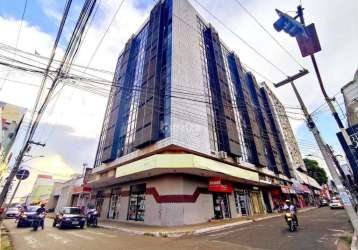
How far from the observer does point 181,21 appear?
26.6 meters

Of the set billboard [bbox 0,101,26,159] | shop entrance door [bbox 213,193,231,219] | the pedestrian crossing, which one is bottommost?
the pedestrian crossing

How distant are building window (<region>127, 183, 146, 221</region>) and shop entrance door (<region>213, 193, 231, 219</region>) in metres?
7.28

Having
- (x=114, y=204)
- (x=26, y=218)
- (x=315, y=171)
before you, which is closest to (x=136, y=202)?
(x=114, y=204)

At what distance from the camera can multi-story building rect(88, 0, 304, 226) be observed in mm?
18172

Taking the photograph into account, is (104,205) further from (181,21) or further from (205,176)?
(181,21)

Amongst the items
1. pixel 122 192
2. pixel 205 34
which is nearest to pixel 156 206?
pixel 122 192

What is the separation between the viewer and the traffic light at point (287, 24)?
7.28 metres

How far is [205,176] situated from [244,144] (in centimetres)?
1267

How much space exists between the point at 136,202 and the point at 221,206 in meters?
8.88

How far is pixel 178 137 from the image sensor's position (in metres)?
18.5

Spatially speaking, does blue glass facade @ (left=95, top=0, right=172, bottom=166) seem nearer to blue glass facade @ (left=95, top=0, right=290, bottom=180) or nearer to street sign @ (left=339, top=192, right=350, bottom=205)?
blue glass facade @ (left=95, top=0, right=290, bottom=180)

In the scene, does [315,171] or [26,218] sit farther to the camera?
[315,171]

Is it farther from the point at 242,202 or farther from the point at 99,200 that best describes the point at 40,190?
the point at 242,202

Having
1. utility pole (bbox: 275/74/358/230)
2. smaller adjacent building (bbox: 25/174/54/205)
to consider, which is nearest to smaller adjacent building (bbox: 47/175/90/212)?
utility pole (bbox: 275/74/358/230)
